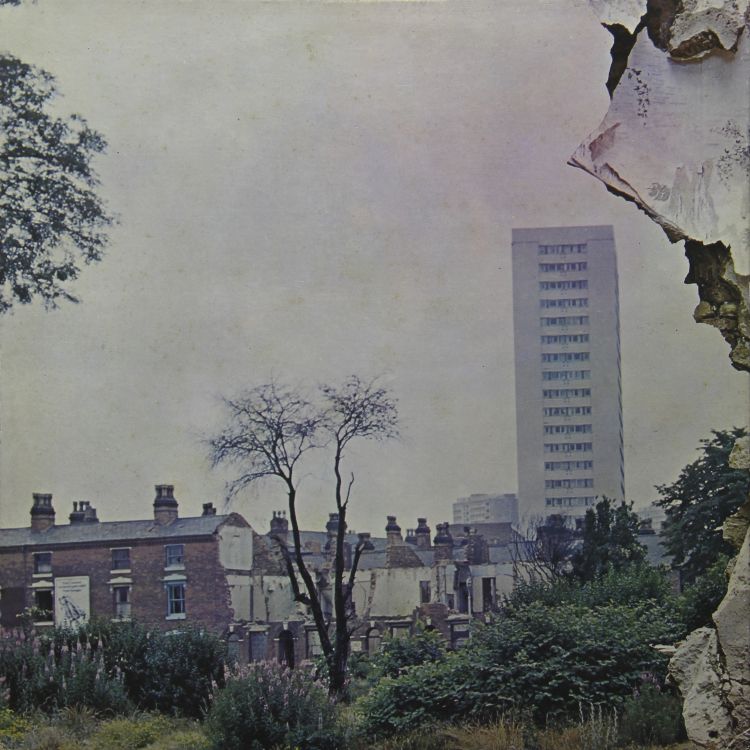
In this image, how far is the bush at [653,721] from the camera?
7972 millimetres

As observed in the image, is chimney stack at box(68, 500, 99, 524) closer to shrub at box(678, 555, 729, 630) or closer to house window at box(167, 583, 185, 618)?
house window at box(167, 583, 185, 618)

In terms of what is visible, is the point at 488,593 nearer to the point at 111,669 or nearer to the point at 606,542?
the point at 606,542

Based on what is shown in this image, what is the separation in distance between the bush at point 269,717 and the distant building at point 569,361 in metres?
3.11

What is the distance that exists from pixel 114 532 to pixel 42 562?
0.77 metres

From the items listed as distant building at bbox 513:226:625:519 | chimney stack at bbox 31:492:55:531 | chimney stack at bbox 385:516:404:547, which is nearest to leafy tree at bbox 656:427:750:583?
distant building at bbox 513:226:625:519

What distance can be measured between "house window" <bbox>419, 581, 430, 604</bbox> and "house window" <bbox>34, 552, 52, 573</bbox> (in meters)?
3.65

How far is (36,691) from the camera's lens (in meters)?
10.2

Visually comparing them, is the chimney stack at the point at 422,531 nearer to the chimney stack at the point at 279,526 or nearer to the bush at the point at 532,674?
the chimney stack at the point at 279,526

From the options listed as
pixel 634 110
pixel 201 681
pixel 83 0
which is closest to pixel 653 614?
pixel 201 681

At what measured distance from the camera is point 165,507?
1118 centimetres

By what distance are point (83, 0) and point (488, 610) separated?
6.79 metres

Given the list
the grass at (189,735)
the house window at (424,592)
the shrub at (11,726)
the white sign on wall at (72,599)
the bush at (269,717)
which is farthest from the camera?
the house window at (424,592)

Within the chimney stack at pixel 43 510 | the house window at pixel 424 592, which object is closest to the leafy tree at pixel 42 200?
the chimney stack at pixel 43 510

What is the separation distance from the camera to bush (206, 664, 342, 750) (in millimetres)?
8633
